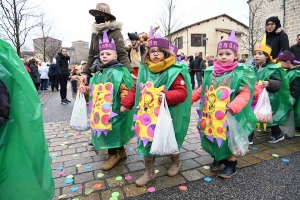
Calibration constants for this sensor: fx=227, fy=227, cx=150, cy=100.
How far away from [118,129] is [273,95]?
254 centimetres

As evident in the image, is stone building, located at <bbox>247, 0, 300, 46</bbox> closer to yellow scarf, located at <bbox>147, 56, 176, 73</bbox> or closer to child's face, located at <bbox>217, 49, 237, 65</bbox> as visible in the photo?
child's face, located at <bbox>217, 49, 237, 65</bbox>

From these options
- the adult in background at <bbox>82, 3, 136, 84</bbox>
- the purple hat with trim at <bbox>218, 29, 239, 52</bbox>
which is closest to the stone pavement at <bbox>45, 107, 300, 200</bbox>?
the adult in background at <bbox>82, 3, 136, 84</bbox>

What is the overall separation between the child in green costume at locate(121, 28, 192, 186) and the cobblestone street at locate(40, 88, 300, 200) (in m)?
0.23

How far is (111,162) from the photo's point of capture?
2861 millimetres

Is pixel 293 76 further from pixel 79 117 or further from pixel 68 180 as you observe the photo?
pixel 68 180

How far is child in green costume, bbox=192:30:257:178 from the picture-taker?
7.98 feet

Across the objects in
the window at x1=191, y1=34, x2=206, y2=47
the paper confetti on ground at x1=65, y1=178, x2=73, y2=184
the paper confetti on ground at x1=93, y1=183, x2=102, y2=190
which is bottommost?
the paper confetti on ground at x1=65, y1=178, x2=73, y2=184

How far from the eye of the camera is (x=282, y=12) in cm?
1202

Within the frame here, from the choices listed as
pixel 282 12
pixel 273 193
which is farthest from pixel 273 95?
pixel 282 12

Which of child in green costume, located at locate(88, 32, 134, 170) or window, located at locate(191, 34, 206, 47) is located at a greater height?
window, located at locate(191, 34, 206, 47)

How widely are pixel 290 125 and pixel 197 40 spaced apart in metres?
29.7

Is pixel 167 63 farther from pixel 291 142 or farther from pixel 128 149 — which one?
pixel 291 142

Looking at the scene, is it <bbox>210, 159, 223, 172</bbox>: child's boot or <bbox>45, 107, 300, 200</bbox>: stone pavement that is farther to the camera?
<bbox>210, 159, 223, 172</bbox>: child's boot

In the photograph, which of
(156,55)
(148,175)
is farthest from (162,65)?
(148,175)
